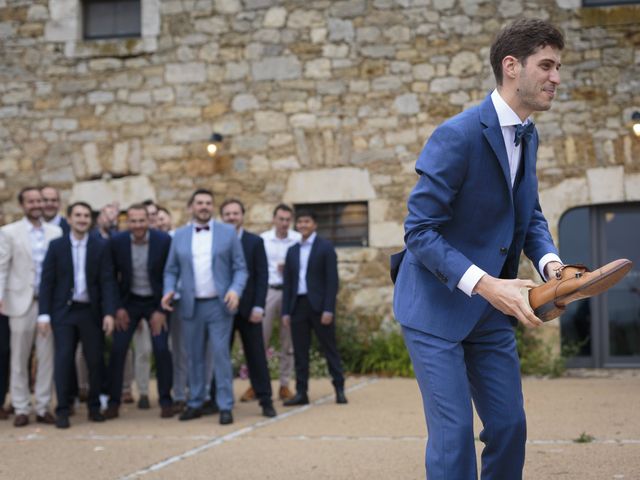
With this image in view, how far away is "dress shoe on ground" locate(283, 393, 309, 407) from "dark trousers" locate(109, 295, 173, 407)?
40.5 inches

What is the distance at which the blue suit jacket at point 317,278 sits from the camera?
329 inches

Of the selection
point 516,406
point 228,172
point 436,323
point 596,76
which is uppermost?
point 596,76

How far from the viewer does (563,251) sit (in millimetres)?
10789

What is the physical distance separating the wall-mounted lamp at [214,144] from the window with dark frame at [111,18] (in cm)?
181

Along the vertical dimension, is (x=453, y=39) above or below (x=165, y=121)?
above

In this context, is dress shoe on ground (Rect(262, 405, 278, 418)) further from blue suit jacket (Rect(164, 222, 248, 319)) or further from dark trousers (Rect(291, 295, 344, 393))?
blue suit jacket (Rect(164, 222, 248, 319))

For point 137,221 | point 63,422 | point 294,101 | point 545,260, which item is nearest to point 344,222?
point 294,101

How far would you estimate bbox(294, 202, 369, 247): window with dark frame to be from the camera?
440 inches

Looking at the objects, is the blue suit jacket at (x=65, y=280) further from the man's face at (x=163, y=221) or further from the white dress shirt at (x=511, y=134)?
the white dress shirt at (x=511, y=134)

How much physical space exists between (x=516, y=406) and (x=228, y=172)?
342 inches

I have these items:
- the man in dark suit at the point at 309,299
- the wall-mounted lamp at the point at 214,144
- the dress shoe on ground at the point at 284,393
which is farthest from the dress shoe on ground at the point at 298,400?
the wall-mounted lamp at the point at 214,144

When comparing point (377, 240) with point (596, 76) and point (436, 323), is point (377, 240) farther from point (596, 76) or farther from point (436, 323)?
point (436, 323)

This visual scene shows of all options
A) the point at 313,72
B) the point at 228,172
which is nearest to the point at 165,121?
the point at 228,172

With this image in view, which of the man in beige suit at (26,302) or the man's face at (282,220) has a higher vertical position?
the man's face at (282,220)
